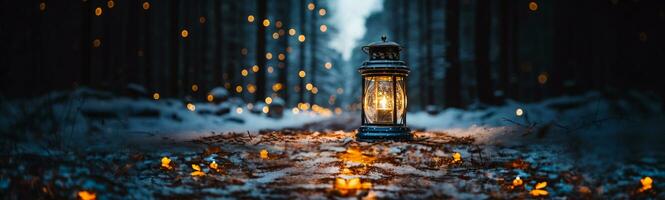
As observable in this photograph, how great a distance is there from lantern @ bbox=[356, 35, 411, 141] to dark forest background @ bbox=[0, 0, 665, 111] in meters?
3.81

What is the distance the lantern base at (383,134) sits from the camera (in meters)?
9.30

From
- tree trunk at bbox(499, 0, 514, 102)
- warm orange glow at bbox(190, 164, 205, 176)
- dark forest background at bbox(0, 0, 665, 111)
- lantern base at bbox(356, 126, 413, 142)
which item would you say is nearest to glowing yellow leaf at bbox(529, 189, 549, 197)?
dark forest background at bbox(0, 0, 665, 111)

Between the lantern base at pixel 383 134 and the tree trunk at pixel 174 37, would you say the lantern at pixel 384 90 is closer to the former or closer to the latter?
the lantern base at pixel 383 134

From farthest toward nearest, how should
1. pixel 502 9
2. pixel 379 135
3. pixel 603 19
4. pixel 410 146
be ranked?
pixel 603 19 → pixel 502 9 → pixel 379 135 → pixel 410 146

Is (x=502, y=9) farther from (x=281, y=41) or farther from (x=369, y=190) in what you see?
(x=281, y=41)

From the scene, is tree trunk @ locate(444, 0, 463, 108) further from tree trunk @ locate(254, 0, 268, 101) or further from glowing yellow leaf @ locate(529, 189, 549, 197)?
glowing yellow leaf @ locate(529, 189, 549, 197)

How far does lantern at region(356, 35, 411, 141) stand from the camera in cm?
956

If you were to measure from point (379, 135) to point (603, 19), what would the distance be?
17480 millimetres

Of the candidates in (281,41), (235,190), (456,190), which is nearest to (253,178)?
(235,190)

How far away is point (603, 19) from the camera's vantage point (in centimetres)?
2180

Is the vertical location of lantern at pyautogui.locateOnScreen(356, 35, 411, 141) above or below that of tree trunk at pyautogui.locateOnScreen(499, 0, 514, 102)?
below

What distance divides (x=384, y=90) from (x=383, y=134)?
3.28 ft

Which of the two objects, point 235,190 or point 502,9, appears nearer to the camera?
point 235,190

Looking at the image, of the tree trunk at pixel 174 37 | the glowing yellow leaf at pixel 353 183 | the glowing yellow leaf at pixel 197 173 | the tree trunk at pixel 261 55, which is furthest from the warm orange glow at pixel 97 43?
the glowing yellow leaf at pixel 353 183
